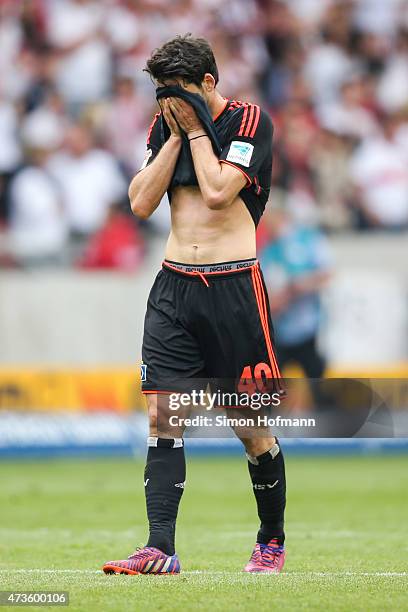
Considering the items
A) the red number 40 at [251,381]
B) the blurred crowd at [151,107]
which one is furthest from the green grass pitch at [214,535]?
the blurred crowd at [151,107]

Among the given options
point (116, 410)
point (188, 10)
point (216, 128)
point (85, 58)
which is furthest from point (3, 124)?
point (216, 128)

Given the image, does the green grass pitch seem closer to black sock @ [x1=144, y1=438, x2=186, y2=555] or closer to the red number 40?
black sock @ [x1=144, y1=438, x2=186, y2=555]

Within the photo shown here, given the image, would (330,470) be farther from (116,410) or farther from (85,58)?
(85,58)

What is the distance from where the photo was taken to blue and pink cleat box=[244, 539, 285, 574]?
6438 mm

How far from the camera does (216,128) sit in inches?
252

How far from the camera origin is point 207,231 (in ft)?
20.8

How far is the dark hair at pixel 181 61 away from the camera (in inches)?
243

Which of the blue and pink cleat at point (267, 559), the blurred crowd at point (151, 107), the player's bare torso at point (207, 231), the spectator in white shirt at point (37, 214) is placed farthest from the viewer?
the blurred crowd at point (151, 107)

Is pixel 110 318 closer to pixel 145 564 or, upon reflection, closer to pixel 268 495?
pixel 268 495

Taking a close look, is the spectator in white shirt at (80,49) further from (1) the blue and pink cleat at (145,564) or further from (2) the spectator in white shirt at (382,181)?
(1) the blue and pink cleat at (145,564)

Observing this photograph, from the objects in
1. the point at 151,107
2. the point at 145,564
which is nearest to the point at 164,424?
the point at 145,564

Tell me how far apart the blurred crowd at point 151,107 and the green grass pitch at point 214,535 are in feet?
10.5

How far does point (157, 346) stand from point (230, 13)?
1369 cm

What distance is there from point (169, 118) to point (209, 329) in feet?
3.37
